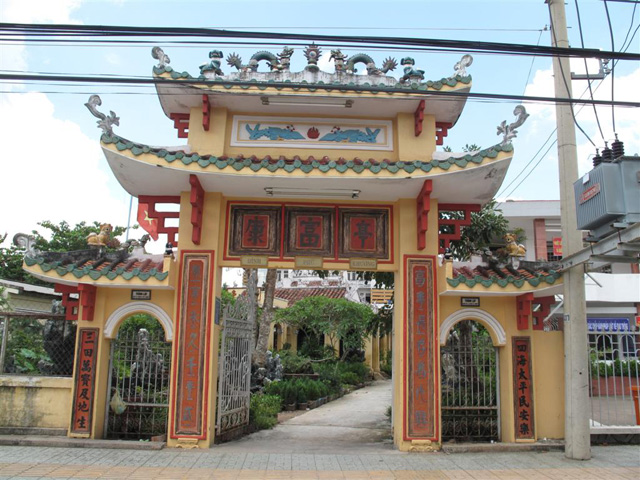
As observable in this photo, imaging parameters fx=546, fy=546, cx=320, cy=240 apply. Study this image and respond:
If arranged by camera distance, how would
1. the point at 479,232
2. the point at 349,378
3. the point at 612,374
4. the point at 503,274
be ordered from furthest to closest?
the point at 349,378 < the point at 479,232 < the point at 612,374 < the point at 503,274

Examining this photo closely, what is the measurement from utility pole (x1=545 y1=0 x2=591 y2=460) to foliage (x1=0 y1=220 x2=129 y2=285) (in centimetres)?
2092

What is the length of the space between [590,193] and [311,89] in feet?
14.5

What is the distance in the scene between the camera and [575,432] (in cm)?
795

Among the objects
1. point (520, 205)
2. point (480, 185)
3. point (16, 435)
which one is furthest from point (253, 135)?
point (520, 205)

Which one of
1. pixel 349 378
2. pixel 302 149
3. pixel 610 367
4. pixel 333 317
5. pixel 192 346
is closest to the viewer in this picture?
pixel 192 346

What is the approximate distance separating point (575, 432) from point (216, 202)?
21.5 ft

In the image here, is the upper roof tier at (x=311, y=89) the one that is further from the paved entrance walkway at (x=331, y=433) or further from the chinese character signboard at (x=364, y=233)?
the paved entrance walkway at (x=331, y=433)

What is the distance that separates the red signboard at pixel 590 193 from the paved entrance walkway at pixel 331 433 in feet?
15.7

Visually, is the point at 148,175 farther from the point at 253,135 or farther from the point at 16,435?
the point at 16,435

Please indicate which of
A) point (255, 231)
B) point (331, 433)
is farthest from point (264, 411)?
point (255, 231)

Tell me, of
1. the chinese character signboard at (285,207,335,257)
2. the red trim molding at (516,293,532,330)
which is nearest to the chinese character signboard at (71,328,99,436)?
the chinese character signboard at (285,207,335,257)

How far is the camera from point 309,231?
9.31 m

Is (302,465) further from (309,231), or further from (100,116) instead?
(100,116)

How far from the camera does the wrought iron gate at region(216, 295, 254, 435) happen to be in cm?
942
